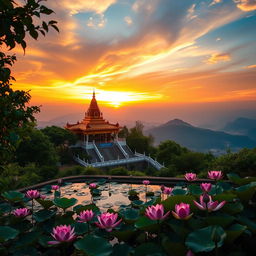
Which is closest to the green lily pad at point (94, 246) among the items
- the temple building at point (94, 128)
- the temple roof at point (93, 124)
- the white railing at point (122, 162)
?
the white railing at point (122, 162)

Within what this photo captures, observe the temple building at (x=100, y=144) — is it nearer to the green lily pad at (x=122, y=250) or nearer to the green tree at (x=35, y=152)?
the green tree at (x=35, y=152)

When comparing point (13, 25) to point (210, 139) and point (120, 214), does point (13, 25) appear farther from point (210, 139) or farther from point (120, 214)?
point (210, 139)

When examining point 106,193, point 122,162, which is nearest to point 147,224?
point 106,193

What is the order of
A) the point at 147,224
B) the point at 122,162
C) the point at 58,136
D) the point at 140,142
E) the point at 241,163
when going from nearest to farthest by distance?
the point at 147,224, the point at 241,163, the point at 122,162, the point at 58,136, the point at 140,142

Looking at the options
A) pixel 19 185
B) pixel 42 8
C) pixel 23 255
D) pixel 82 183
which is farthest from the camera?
pixel 19 185

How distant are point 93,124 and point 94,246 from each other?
2859 centimetres

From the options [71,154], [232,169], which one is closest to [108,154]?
[71,154]

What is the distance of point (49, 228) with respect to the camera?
109 inches

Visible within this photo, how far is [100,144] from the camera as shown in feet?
92.0

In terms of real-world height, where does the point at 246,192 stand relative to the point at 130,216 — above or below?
above

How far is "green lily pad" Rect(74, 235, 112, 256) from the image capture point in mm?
1804

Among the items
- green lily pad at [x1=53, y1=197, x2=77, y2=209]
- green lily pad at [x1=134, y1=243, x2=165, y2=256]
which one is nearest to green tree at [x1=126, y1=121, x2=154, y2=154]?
green lily pad at [x1=53, y1=197, x2=77, y2=209]

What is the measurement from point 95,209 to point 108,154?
23592 millimetres

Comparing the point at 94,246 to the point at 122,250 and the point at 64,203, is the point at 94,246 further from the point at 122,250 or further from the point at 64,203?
the point at 64,203
